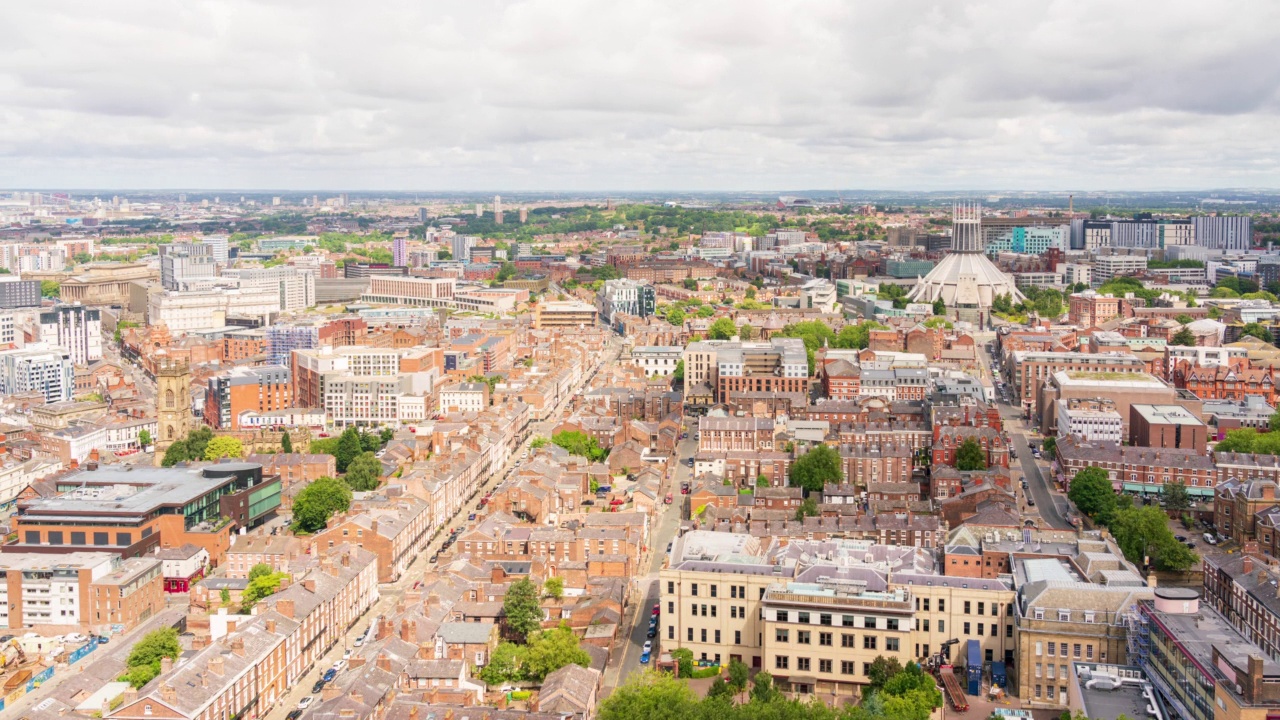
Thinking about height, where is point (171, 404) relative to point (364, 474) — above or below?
above

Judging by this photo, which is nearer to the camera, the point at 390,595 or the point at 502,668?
the point at 502,668

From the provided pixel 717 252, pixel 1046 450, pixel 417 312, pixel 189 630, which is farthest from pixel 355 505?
pixel 717 252

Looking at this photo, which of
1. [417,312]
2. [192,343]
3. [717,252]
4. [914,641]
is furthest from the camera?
[717,252]

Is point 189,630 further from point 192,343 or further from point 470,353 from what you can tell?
point 192,343

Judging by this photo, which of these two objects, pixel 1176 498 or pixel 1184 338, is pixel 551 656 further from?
pixel 1184 338

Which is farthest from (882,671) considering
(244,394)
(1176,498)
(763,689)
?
(244,394)

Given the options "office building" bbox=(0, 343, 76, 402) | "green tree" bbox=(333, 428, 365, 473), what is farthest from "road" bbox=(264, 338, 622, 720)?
"office building" bbox=(0, 343, 76, 402)
